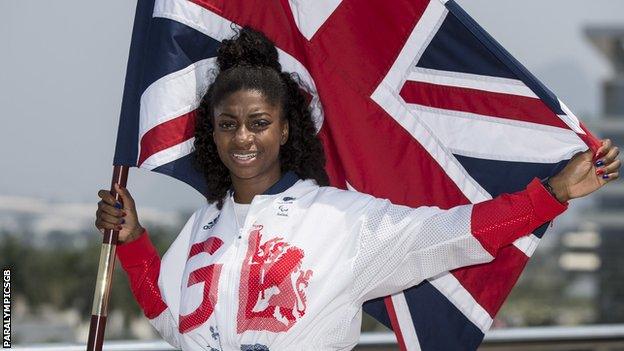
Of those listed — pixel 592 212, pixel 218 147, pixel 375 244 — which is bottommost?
pixel 375 244

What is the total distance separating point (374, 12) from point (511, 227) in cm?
63

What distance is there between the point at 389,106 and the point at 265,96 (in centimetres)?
37

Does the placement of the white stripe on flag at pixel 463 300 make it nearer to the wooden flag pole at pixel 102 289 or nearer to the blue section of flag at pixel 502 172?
the blue section of flag at pixel 502 172

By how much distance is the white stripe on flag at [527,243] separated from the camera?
219 centimetres

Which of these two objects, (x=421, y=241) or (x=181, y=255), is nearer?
(x=421, y=241)

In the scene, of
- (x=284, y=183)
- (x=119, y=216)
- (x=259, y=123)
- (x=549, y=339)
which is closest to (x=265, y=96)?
(x=259, y=123)

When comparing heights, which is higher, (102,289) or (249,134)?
(249,134)

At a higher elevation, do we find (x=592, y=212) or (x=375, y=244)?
(x=592, y=212)

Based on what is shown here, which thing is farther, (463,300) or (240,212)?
(463,300)

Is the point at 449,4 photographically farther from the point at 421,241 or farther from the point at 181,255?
the point at 181,255

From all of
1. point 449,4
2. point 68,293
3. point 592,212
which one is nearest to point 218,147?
point 449,4

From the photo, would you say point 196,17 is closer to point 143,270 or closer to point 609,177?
point 143,270

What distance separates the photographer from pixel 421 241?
200cm

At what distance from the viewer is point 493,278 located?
227 centimetres
